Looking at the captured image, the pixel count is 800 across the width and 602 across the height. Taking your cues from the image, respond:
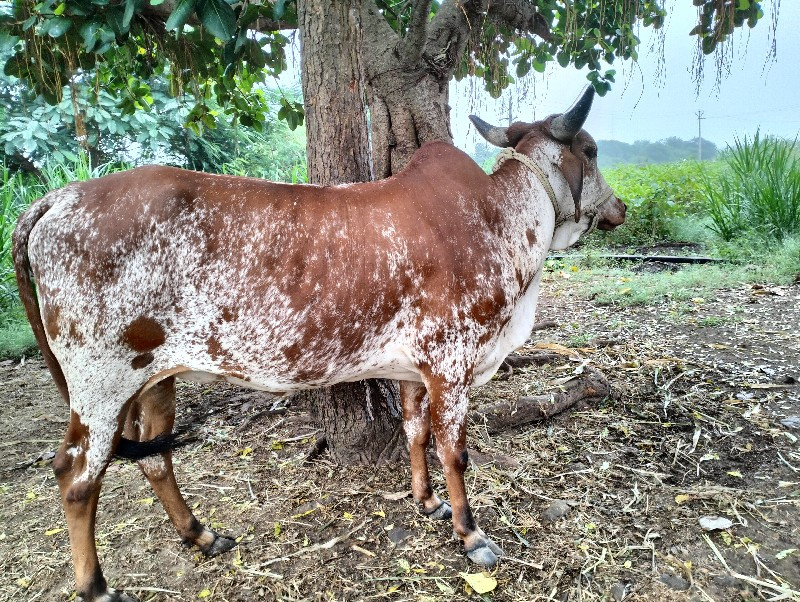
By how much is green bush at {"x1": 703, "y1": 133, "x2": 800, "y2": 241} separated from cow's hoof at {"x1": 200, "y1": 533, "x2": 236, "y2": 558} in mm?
6615

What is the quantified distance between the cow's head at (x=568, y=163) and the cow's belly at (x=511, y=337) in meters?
0.28

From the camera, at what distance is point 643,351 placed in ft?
13.2

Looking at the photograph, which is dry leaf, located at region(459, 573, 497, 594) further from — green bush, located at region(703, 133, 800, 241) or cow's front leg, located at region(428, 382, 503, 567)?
green bush, located at region(703, 133, 800, 241)

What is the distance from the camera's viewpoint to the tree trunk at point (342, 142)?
2.58 m

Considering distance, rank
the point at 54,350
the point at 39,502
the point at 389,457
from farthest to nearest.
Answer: the point at 389,457
the point at 39,502
the point at 54,350

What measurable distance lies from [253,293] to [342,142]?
41.1 inches

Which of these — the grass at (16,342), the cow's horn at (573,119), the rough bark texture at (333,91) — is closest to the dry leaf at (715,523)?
the cow's horn at (573,119)

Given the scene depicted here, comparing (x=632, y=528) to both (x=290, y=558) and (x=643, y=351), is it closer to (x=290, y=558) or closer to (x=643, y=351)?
(x=290, y=558)

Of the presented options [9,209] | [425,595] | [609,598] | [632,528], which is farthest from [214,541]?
[9,209]

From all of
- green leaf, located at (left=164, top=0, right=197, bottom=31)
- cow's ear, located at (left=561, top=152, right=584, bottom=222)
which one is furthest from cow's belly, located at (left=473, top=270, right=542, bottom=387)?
green leaf, located at (left=164, top=0, right=197, bottom=31)

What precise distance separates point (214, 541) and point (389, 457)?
0.92 metres

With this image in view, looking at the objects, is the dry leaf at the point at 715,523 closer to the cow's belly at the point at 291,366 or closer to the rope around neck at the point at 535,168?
the cow's belly at the point at 291,366

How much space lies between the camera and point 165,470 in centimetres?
230

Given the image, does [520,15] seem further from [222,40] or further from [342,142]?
[222,40]
